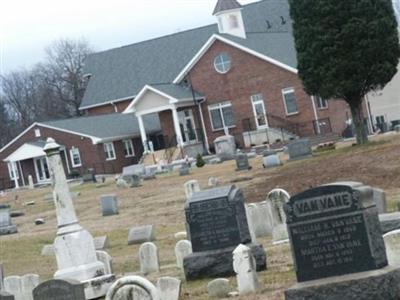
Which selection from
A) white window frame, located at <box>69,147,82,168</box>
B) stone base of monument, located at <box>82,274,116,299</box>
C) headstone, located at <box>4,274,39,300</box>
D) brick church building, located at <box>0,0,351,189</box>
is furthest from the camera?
white window frame, located at <box>69,147,82,168</box>

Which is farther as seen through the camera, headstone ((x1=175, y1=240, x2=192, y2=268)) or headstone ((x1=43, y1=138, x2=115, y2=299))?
headstone ((x1=175, y1=240, x2=192, y2=268))

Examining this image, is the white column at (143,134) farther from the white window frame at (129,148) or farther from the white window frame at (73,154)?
the white window frame at (73,154)

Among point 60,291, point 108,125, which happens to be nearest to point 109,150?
point 108,125

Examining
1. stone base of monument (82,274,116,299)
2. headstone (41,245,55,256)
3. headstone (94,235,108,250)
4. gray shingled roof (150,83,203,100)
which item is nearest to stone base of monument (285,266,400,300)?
stone base of monument (82,274,116,299)

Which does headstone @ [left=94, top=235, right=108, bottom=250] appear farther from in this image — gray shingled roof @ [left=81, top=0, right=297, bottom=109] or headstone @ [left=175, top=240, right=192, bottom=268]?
gray shingled roof @ [left=81, top=0, right=297, bottom=109]

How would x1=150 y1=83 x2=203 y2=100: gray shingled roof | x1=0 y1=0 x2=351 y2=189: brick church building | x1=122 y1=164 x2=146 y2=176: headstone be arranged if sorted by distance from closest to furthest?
x1=122 y1=164 x2=146 y2=176: headstone
x1=0 y1=0 x2=351 y2=189: brick church building
x1=150 y1=83 x2=203 y2=100: gray shingled roof

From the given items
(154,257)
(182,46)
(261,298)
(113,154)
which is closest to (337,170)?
(154,257)

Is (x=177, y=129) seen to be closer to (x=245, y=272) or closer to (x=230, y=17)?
(x=230, y=17)

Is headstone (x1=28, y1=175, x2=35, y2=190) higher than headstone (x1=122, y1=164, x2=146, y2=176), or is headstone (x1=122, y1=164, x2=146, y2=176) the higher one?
headstone (x1=28, y1=175, x2=35, y2=190)

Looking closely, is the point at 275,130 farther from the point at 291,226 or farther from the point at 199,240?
the point at 291,226

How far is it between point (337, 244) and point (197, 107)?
2049 inches

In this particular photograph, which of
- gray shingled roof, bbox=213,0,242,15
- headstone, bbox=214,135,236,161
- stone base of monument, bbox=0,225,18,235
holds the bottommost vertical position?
stone base of monument, bbox=0,225,18,235

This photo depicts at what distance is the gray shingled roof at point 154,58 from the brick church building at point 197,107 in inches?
4.0

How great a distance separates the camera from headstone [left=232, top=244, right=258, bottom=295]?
45.9 feet
